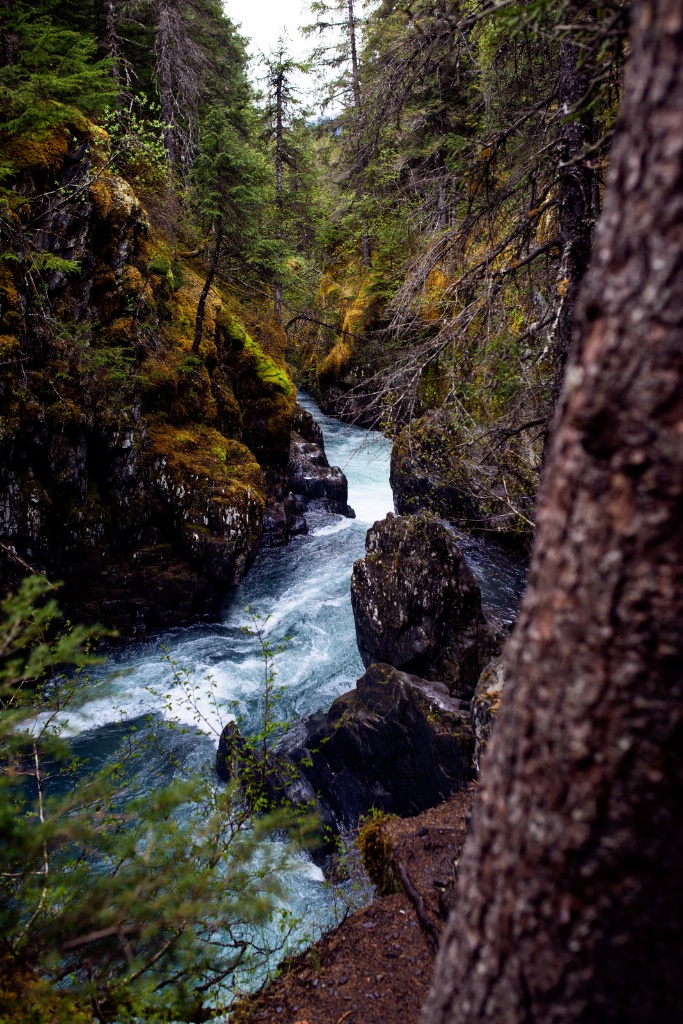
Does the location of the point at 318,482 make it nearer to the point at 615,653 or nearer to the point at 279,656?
the point at 279,656

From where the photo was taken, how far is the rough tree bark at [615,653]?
1.06 metres

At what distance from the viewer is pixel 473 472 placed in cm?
723

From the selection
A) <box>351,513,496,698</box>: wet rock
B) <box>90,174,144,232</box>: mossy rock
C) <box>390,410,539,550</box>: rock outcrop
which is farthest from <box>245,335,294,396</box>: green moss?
<box>351,513,496,698</box>: wet rock

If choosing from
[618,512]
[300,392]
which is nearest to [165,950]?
[618,512]

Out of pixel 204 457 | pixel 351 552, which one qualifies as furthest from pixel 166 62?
pixel 351 552

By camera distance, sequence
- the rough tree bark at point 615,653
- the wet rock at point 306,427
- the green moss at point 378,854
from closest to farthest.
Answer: the rough tree bark at point 615,653 < the green moss at point 378,854 < the wet rock at point 306,427

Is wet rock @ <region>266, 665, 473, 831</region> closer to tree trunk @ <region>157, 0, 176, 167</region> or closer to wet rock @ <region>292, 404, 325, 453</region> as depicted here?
wet rock @ <region>292, 404, 325, 453</region>

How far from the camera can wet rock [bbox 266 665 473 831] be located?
6.64 metres

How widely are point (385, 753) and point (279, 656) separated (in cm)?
374

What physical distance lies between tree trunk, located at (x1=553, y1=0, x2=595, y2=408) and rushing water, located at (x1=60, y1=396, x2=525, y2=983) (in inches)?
98.5

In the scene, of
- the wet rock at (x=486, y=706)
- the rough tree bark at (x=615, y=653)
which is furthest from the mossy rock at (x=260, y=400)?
the rough tree bark at (x=615, y=653)

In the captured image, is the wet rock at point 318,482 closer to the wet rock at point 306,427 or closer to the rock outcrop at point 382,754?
the wet rock at point 306,427

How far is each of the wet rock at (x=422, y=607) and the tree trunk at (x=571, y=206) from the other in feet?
17.4

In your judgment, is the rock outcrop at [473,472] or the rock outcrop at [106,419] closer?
the rock outcrop at [473,472]
